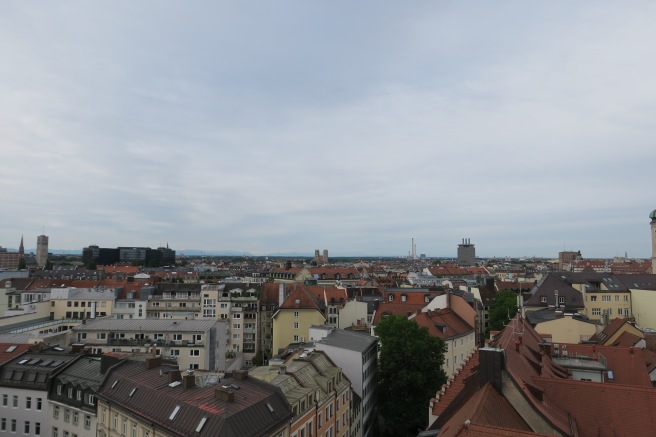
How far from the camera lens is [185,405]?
103 ft

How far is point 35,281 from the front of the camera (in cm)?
11412

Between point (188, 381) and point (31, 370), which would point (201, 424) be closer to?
point (188, 381)

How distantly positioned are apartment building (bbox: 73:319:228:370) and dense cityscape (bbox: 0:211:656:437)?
192mm

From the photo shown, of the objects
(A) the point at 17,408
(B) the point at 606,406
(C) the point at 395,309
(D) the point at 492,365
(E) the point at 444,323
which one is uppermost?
(D) the point at 492,365

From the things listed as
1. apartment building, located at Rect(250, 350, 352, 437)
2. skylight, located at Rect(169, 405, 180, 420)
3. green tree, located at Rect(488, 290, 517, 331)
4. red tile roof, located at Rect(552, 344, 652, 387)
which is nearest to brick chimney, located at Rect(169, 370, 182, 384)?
skylight, located at Rect(169, 405, 180, 420)

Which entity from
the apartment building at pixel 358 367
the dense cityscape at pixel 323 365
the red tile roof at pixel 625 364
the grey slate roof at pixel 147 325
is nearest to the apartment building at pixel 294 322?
the dense cityscape at pixel 323 365

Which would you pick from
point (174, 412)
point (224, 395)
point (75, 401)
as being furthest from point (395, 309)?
point (174, 412)

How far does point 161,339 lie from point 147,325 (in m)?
3.51

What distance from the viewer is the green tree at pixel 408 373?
50438 mm

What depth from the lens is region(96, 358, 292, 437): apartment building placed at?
29734mm

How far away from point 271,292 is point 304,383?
175ft

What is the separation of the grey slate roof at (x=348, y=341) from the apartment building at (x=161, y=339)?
1882 centimetres

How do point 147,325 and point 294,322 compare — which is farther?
point 294,322

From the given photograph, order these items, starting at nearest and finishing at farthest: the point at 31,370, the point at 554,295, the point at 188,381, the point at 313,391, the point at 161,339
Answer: the point at 188,381 → the point at 313,391 → the point at 31,370 → the point at 161,339 → the point at 554,295
